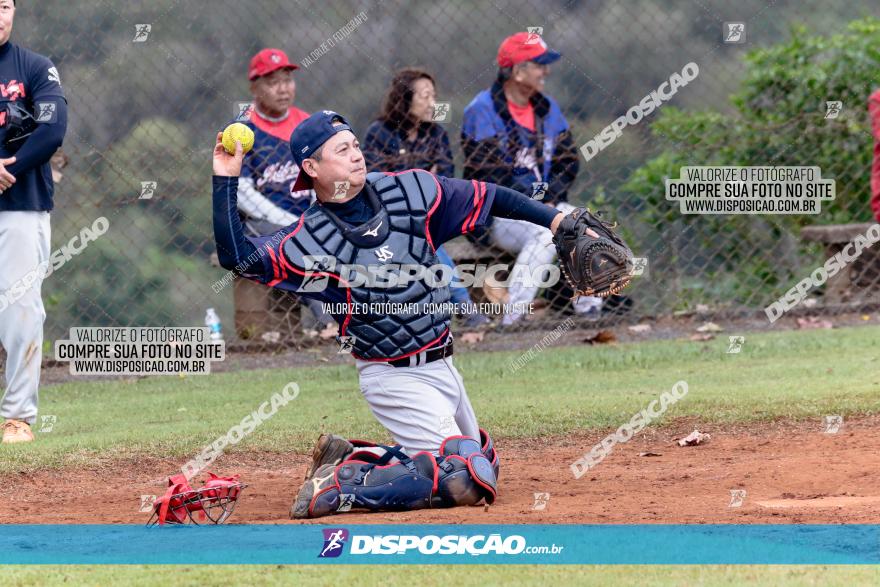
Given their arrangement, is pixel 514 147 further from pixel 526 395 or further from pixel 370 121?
pixel 526 395

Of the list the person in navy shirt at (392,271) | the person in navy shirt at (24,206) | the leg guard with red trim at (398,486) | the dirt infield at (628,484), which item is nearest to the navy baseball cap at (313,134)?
the person in navy shirt at (392,271)

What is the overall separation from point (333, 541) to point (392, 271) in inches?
56.1

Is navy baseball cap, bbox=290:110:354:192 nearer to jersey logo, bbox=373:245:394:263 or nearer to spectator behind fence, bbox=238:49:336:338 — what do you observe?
jersey logo, bbox=373:245:394:263

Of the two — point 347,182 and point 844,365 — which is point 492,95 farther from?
point 347,182

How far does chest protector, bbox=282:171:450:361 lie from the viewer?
5277 mm

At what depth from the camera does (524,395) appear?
7.78 m

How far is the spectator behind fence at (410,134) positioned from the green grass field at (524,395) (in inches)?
47.1

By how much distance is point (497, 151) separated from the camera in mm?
9406

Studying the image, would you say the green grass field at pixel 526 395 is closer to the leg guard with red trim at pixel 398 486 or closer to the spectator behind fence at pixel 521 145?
the spectator behind fence at pixel 521 145

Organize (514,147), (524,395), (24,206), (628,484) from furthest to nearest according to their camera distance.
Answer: (514,147), (524,395), (24,206), (628,484)

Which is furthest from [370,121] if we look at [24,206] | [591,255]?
[591,255]

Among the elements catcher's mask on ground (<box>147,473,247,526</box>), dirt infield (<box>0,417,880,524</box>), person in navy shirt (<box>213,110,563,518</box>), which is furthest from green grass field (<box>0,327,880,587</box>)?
catcher's mask on ground (<box>147,473,247,526</box>)

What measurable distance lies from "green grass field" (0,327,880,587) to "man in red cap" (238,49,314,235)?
3.62 feet

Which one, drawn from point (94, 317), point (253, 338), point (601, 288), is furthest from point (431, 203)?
point (94, 317)
